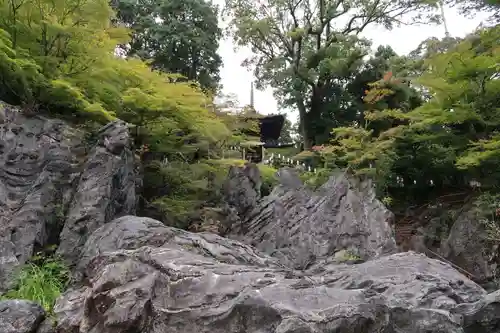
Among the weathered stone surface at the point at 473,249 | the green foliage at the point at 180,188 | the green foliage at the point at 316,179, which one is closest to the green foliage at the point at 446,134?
the green foliage at the point at 316,179

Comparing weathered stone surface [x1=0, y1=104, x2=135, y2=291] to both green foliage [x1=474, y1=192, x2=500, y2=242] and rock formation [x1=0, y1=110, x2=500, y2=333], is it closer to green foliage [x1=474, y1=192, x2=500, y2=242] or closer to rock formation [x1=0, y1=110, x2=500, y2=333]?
rock formation [x1=0, y1=110, x2=500, y2=333]

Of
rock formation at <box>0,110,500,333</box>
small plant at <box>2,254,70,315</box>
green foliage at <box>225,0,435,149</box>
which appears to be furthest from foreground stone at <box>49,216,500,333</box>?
green foliage at <box>225,0,435,149</box>

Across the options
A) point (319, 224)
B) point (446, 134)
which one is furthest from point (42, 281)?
point (446, 134)

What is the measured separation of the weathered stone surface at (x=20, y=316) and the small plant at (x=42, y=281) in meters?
0.32

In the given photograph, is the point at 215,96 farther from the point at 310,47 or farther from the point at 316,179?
the point at 310,47

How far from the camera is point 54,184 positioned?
590cm

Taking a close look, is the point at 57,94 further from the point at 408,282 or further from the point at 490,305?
the point at 490,305

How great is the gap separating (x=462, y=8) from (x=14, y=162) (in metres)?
12.1

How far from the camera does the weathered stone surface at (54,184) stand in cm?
532

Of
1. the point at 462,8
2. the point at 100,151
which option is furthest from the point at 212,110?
the point at 462,8

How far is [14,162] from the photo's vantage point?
579 centimetres

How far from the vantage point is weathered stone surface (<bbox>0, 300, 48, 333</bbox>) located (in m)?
3.48

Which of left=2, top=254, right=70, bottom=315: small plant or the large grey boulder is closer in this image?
left=2, top=254, right=70, bottom=315: small plant

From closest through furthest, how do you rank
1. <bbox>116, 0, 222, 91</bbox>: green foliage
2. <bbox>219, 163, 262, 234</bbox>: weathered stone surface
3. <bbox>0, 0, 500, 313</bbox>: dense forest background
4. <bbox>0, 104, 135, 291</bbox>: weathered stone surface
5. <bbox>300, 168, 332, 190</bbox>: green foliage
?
<bbox>0, 104, 135, 291</bbox>: weathered stone surface
<bbox>0, 0, 500, 313</bbox>: dense forest background
<bbox>219, 163, 262, 234</bbox>: weathered stone surface
<bbox>300, 168, 332, 190</bbox>: green foliage
<bbox>116, 0, 222, 91</bbox>: green foliage
